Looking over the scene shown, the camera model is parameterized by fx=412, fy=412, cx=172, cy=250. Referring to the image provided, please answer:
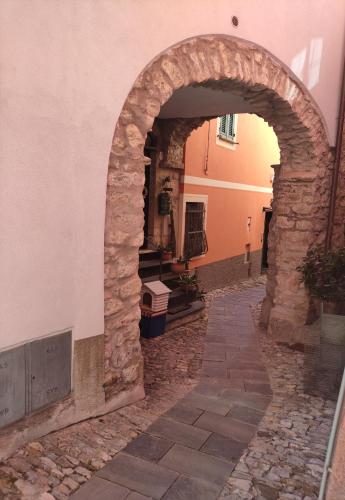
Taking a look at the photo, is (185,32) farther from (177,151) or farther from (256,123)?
(256,123)

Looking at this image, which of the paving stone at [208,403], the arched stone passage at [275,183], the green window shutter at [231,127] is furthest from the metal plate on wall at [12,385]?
the green window shutter at [231,127]

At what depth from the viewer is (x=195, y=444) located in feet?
9.52

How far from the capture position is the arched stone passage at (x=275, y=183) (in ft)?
9.96

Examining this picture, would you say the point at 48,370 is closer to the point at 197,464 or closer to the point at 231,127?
the point at 197,464

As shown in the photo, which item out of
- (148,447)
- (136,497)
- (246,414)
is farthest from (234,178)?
(136,497)

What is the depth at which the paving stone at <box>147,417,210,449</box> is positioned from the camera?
2932 millimetres

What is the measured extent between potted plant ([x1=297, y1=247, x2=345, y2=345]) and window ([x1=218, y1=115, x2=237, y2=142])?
4407 millimetres

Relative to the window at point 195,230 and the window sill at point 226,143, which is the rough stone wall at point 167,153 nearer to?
the window at point 195,230

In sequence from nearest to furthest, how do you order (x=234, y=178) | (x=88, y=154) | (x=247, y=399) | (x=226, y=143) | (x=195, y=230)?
(x=88, y=154) < (x=247, y=399) < (x=195, y=230) < (x=226, y=143) < (x=234, y=178)

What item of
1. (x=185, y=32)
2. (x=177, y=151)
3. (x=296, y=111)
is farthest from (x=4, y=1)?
(x=177, y=151)

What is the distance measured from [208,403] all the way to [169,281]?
10.3 feet

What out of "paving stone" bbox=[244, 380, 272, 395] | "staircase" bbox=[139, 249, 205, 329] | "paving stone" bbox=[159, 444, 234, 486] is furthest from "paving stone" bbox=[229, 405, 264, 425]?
"staircase" bbox=[139, 249, 205, 329]

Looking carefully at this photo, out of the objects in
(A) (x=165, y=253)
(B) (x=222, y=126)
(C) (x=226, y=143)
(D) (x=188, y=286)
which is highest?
(B) (x=222, y=126)

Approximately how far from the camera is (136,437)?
294cm
